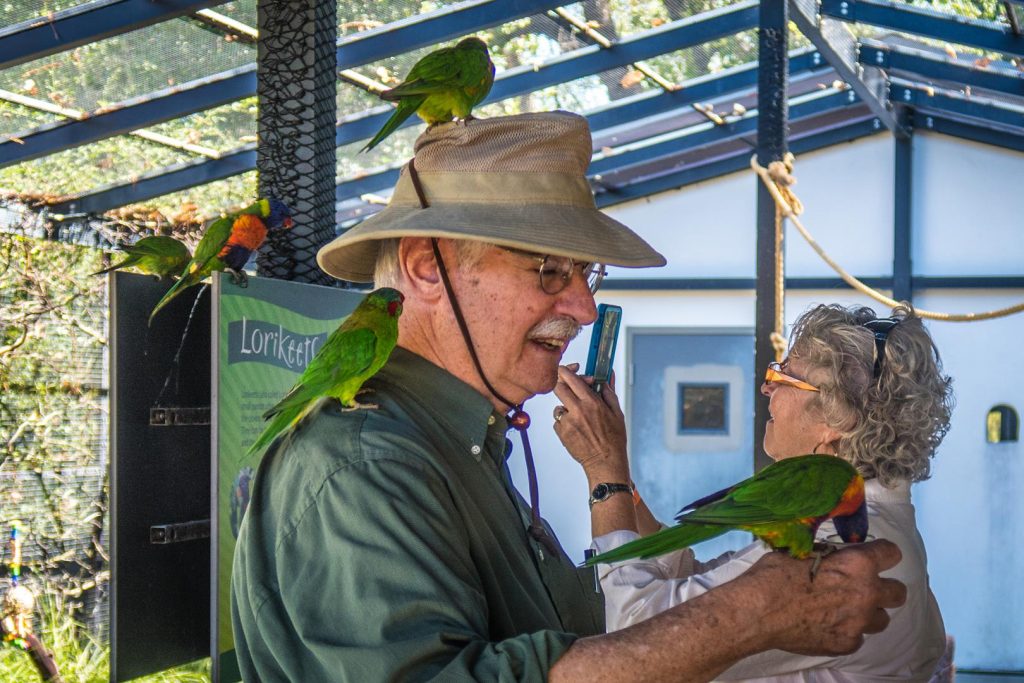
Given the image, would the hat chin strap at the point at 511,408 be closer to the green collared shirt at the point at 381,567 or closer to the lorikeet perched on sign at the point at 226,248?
the green collared shirt at the point at 381,567

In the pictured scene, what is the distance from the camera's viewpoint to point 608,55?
5398 mm

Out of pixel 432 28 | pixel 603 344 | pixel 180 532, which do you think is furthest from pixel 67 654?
pixel 603 344

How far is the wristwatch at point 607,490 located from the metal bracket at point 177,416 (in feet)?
2.61

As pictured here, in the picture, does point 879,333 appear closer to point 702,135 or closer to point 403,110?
point 403,110

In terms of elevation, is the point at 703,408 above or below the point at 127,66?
below

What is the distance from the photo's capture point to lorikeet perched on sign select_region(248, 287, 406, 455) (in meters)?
1.59

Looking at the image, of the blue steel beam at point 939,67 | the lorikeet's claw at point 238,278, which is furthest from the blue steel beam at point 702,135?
the lorikeet's claw at point 238,278

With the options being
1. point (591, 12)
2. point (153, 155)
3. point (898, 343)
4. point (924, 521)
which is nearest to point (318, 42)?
point (898, 343)

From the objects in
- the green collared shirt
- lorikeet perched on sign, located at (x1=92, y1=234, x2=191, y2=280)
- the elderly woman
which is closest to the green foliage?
lorikeet perched on sign, located at (x1=92, y1=234, x2=191, y2=280)

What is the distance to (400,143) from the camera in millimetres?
5828

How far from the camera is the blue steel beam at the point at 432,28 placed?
4.49 m

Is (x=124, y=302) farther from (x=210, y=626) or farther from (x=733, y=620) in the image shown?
(x=733, y=620)

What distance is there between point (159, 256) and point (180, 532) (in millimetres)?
571

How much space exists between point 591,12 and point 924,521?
15.9ft
